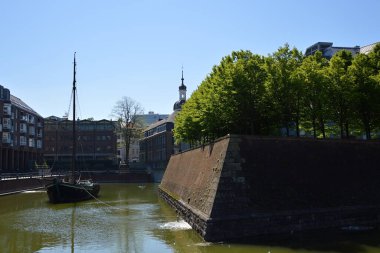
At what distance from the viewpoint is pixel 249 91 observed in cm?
3231

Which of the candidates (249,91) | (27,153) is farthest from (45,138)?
(249,91)

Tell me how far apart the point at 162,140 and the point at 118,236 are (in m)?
71.8

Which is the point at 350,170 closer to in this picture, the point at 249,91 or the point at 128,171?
the point at 249,91

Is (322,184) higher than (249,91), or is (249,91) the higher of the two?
(249,91)

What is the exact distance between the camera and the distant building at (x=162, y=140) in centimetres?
9244

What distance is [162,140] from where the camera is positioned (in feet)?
317

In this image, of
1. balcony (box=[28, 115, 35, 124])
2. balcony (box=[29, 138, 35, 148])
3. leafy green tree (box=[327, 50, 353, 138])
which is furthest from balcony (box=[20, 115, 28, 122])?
leafy green tree (box=[327, 50, 353, 138])

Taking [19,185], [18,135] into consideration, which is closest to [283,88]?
[19,185]

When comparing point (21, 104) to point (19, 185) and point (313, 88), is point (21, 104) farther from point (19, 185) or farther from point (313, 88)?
point (313, 88)

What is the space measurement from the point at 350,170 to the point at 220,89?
11613 mm

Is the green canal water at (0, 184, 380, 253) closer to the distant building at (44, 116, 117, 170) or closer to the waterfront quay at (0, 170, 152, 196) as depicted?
the waterfront quay at (0, 170, 152, 196)

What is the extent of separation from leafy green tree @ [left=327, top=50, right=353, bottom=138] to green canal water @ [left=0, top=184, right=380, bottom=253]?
12.3 metres

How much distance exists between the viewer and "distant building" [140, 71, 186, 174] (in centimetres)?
9244

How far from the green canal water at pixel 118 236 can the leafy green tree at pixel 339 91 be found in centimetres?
1226
